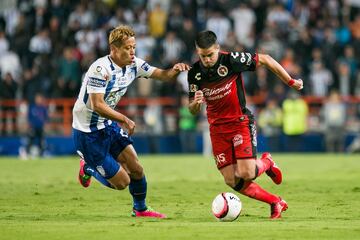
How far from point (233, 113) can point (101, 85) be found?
175 cm

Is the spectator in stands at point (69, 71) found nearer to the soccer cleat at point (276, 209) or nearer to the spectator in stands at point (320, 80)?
the spectator in stands at point (320, 80)

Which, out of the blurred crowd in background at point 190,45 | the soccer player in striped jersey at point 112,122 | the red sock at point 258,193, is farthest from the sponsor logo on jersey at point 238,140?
the blurred crowd in background at point 190,45

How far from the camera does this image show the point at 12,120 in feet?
98.1

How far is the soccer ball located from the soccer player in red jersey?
406 mm

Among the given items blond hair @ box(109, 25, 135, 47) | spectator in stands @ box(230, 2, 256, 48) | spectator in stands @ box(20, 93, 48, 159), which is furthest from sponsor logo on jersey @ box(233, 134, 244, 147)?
spectator in stands @ box(230, 2, 256, 48)

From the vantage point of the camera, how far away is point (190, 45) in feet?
96.9

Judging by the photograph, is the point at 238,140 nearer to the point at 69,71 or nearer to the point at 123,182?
the point at 123,182

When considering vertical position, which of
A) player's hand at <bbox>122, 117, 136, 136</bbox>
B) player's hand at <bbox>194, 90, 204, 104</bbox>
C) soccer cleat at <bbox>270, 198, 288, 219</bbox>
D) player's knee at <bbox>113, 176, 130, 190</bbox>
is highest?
player's hand at <bbox>194, 90, 204, 104</bbox>

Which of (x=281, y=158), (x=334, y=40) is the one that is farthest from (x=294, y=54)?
(x=281, y=158)

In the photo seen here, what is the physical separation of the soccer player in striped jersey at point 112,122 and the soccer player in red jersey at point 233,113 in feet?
1.22

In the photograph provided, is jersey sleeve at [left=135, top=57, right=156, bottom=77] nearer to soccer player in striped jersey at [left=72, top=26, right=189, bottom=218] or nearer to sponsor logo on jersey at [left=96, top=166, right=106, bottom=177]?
soccer player in striped jersey at [left=72, top=26, right=189, bottom=218]

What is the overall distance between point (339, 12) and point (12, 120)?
11.2 meters

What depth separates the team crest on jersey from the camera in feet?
40.5

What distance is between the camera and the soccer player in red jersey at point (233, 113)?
1220cm
